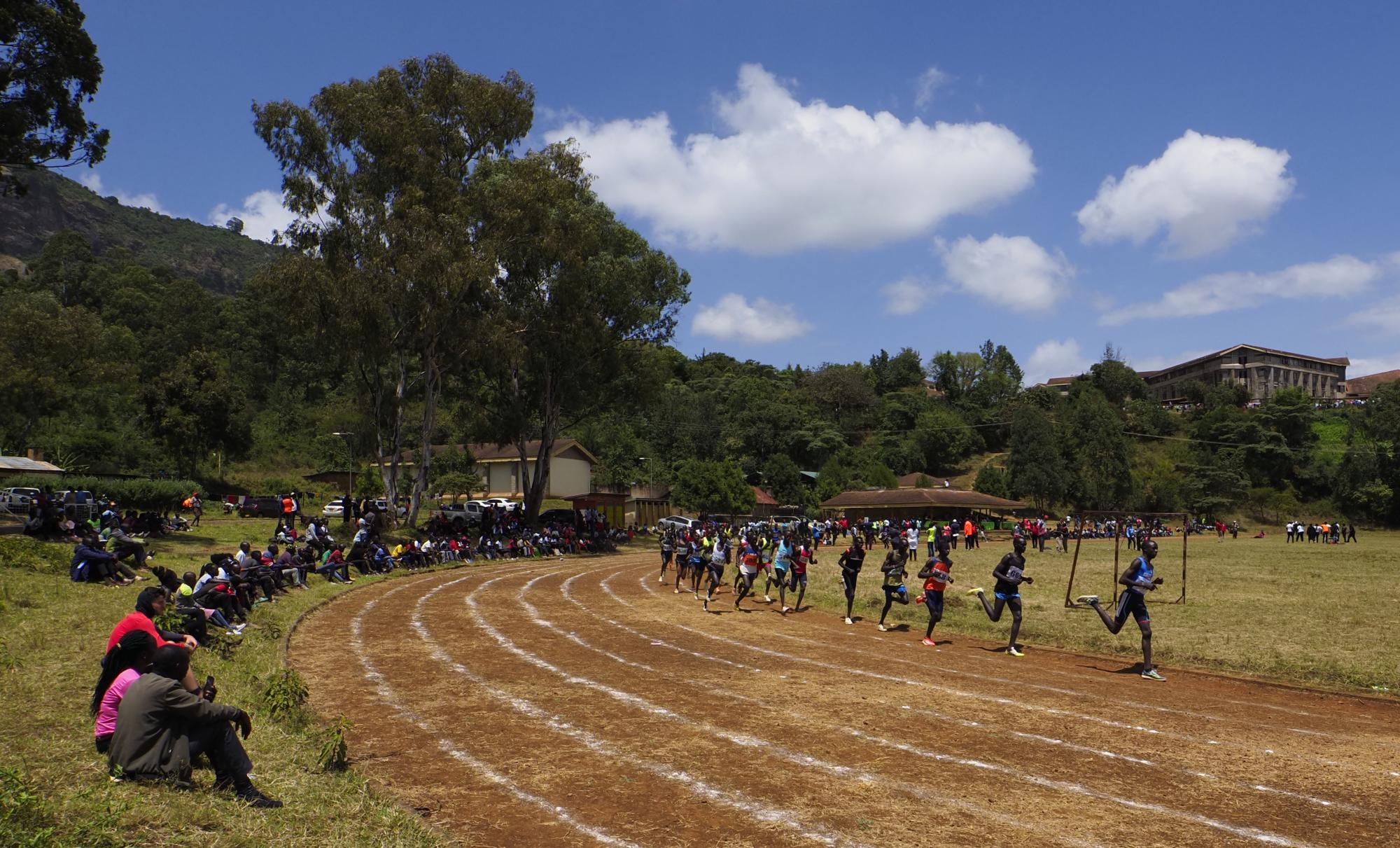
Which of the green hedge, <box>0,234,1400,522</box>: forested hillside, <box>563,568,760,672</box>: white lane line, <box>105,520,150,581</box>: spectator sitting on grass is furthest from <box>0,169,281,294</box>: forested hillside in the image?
<box>563,568,760,672</box>: white lane line

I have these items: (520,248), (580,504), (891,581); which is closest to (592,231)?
(520,248)

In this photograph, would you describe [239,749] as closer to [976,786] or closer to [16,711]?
[16,711]

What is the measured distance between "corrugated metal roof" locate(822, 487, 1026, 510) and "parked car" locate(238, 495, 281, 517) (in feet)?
138

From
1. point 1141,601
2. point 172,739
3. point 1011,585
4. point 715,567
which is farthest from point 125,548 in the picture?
point 1141,601

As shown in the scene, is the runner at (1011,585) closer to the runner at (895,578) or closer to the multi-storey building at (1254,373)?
the runner at (895,578)

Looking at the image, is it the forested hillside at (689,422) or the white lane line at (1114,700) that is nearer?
the white lane line at (1114,700)

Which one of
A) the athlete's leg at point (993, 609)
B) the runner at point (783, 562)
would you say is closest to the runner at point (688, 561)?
the runner at point (783, 562)

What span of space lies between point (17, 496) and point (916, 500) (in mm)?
55142

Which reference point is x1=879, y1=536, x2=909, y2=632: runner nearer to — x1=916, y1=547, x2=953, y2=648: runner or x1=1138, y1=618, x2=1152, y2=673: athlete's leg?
x1=916, y1=547, x2=953, y2=648: runner

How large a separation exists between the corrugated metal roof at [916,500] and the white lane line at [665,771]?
5939 centimetres

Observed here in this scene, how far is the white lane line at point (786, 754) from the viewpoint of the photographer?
669 cm

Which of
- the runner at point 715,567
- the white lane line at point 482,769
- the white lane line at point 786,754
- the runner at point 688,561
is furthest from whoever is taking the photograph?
the runner at point 688,561

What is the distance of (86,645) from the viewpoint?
11.5 m

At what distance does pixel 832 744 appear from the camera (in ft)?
28.2
